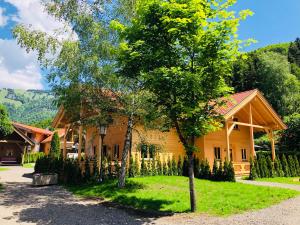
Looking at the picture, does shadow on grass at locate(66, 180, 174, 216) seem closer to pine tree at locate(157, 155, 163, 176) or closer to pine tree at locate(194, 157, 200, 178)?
pine tree at locate(157, 155, 163, 176)

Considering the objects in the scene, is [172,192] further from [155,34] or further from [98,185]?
[155,34]

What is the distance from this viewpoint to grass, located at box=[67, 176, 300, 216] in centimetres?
1053

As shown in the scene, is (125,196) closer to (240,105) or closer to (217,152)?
(240,105)

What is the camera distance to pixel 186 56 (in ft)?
33.7

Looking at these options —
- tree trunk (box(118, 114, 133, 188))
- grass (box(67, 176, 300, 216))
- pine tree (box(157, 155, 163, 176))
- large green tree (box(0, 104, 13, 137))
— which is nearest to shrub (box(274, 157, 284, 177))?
grass (box(67, 176, 300, 216))

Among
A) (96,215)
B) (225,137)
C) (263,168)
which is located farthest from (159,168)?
(96,215)

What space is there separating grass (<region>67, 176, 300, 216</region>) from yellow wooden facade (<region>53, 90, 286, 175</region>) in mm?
3874

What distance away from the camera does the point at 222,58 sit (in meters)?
9.97

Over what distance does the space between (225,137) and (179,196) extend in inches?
468

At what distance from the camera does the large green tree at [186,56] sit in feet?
31.2

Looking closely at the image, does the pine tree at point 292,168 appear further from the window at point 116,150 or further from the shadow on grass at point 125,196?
the shadow on grass at point 125,196

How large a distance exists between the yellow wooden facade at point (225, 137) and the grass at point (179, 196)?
12.7 ft

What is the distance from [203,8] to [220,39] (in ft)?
4.51

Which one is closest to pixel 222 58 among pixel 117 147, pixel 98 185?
pixel 98 185
